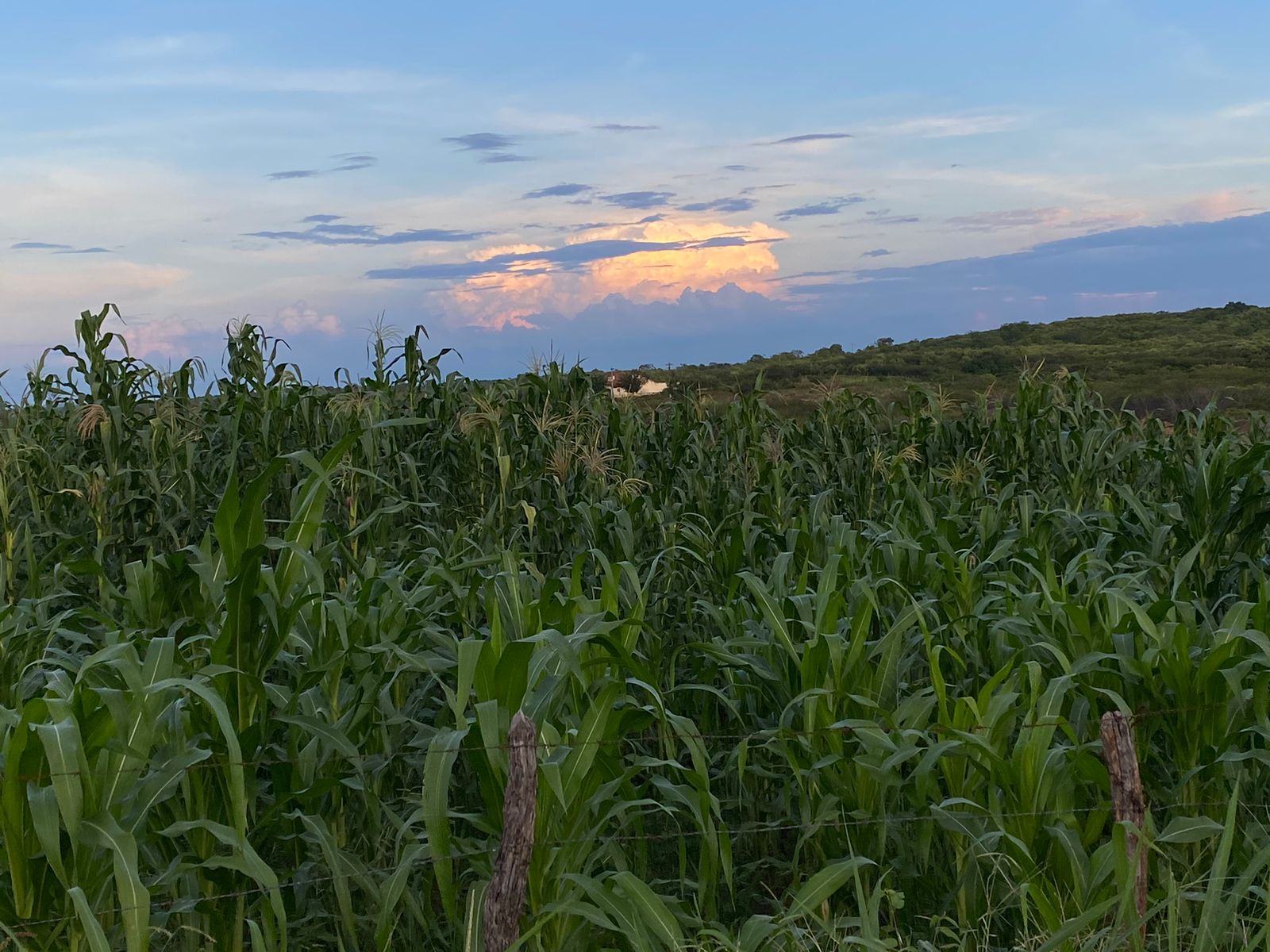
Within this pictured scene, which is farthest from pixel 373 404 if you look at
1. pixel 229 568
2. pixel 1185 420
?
pixel 1185 420

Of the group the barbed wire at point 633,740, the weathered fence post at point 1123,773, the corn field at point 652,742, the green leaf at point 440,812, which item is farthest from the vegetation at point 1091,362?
the green leaf at point 440,812

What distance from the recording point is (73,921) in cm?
290

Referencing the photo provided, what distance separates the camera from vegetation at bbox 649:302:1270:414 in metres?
40.4

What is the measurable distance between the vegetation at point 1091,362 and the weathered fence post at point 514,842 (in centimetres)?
2541

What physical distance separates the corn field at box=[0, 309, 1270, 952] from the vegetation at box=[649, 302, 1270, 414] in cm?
2313

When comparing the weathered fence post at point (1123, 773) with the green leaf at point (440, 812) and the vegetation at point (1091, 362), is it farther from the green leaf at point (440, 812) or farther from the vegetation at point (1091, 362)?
the vegetation at point (1091, 362)

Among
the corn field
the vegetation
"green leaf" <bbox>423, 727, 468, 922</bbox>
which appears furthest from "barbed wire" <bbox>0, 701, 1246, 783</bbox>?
the vegetation

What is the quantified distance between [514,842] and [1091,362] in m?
57.5

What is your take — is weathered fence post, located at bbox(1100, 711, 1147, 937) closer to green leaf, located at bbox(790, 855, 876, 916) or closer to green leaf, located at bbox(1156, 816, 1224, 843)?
green leaf, located at bbox(1156, 816, 1224, 843)

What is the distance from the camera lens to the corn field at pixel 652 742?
120 inches

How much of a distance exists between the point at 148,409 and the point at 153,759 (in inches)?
247

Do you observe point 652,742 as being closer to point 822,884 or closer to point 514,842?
point 822,884

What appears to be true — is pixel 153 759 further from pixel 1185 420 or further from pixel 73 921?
pixel 1185 420

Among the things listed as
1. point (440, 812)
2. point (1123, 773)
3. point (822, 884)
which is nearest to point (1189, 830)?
point (1123, 773)
